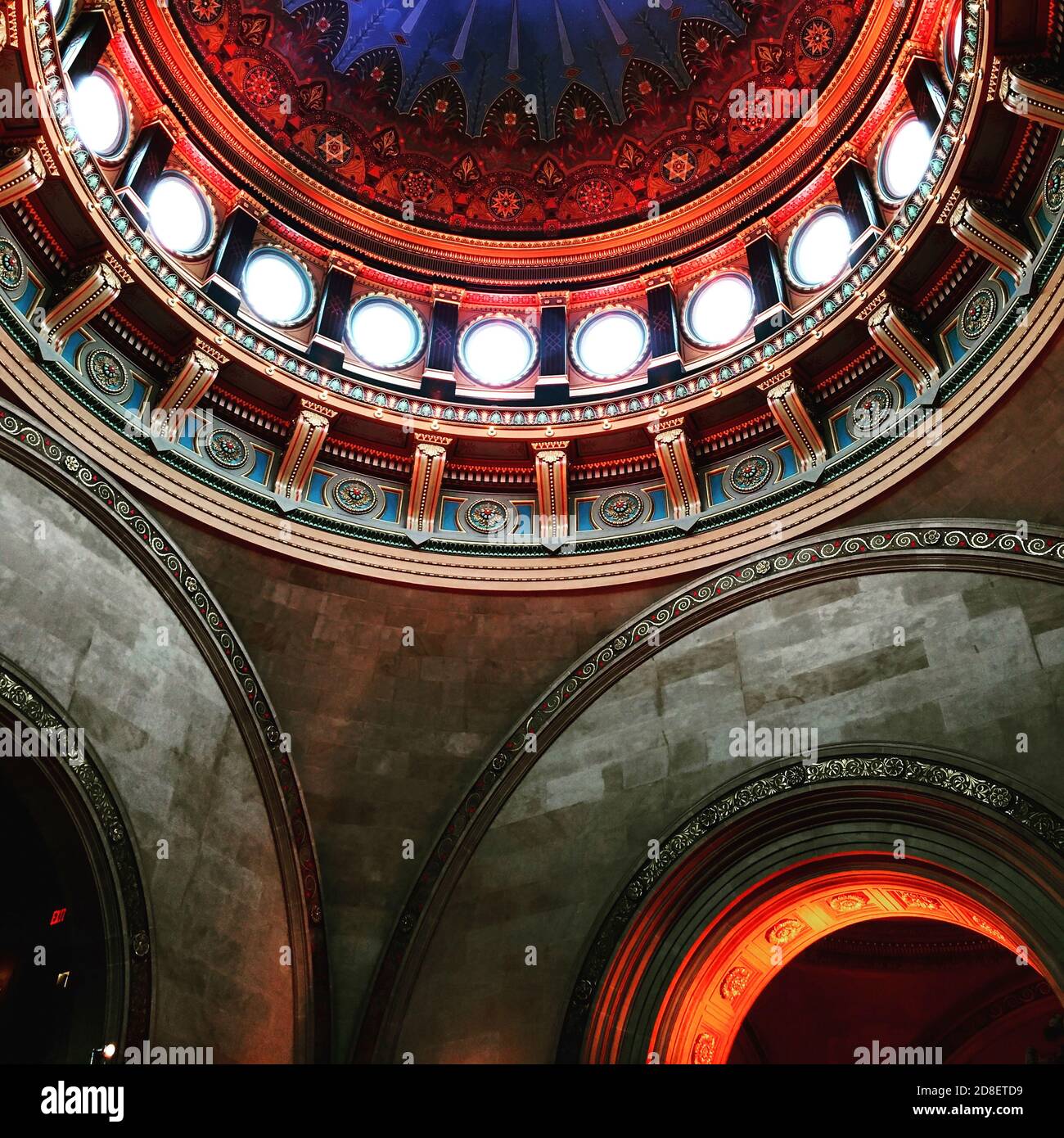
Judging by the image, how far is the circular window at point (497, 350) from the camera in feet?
60.3

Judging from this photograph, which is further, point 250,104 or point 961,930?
point 961,930

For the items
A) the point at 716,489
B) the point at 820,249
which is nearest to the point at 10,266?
the point at 716,489

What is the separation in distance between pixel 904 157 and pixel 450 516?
→ 7.62 m

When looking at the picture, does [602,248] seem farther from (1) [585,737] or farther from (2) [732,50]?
(1) [585,737]

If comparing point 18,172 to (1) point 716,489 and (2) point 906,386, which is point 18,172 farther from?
(2) point 906,386

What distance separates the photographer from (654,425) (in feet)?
54.7

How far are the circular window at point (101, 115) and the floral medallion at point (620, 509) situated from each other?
7.87 metres

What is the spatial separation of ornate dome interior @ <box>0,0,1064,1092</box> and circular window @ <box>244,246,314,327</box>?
0.06 meters

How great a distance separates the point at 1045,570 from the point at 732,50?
33.6ft

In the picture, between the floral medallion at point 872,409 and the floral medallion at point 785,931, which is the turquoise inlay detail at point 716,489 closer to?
the floral medallion at point 872,409

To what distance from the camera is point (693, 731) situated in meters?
14.6
